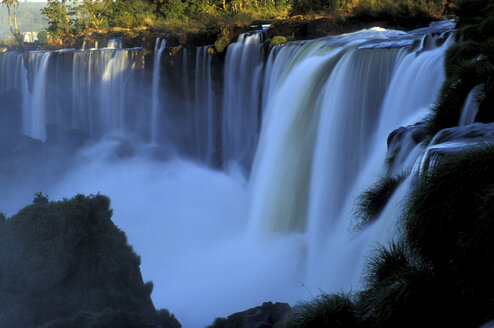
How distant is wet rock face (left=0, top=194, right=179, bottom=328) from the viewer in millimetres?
10492

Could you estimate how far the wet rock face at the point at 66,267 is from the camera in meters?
10.5

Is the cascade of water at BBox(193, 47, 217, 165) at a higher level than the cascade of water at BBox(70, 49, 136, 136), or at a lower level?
lower

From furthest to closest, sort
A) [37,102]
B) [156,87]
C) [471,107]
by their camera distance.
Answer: [37,102] < [156,87] < [471,107]

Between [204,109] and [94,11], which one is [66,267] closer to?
[204,109]

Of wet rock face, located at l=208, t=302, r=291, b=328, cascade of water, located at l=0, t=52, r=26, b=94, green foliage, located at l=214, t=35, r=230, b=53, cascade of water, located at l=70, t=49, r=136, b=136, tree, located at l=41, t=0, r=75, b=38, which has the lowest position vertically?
wet rock face, located at l=208, t=302, r=291, b=328

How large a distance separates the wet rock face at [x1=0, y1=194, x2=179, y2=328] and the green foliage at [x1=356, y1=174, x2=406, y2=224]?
440 centimetres

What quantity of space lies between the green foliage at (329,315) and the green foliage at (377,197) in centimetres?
282

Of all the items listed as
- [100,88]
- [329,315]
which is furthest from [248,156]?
[329,315]

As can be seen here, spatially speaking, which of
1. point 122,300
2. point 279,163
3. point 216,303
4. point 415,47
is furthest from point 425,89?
point 122,300

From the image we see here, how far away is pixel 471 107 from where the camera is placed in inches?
340

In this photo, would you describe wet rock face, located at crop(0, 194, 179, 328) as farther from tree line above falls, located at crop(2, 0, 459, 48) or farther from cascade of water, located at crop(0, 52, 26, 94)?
cascade of water, located at crop(0, 52, 26, 94)

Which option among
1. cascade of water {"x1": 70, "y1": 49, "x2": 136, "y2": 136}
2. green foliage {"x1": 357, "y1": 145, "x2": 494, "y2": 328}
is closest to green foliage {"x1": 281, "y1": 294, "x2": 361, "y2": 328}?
green foliage {"x1": 357, "y1": 145, "x2": 494, "y2": 328}

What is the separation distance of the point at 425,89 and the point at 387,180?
149 inches

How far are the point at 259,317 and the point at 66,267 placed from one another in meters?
4.08
